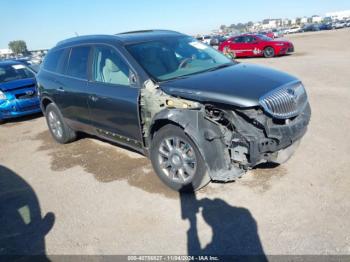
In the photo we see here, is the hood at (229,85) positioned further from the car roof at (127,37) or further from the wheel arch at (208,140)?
the car roof at (127,37)

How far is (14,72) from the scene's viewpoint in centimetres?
965

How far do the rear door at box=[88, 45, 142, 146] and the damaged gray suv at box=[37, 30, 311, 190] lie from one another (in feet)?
0.05

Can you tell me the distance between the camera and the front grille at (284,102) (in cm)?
355

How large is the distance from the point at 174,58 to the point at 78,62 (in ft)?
5.65

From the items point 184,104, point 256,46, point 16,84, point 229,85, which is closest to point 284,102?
point 229,85

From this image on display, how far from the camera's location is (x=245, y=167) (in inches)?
147

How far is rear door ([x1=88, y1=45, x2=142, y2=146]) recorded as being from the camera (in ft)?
14.3

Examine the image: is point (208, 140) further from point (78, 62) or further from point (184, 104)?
point (78, 62)

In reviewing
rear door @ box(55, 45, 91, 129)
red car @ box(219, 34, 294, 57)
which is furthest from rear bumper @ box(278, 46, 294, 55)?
rear door @ box(55, 45, 91, 129)

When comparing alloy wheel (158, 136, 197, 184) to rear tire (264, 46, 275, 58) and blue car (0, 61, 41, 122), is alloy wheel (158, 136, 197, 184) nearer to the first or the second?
Result: blue car (0, 61, 41, 122)

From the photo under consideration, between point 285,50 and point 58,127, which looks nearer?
point 58,127

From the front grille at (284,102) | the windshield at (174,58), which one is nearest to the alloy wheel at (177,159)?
the windshield at (174,58)

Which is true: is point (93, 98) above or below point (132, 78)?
below

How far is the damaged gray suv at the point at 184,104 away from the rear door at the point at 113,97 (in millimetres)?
14
